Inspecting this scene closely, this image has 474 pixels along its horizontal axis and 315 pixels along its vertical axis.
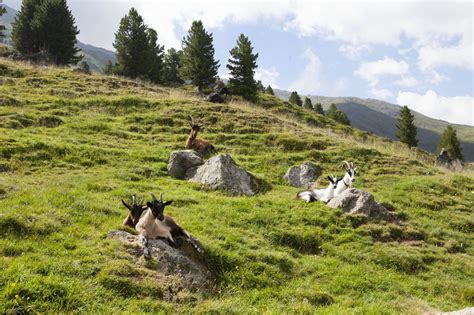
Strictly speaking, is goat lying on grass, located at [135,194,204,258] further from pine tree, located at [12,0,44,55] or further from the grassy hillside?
pine tree, located at [12,0,44,55]

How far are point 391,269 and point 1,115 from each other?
65.8 ft

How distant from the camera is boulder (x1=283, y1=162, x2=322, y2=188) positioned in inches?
728

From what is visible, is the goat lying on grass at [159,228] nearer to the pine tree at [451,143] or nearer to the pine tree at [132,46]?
the pine tree at [132,46]

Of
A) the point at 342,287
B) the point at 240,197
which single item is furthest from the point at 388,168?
the point at 342,287

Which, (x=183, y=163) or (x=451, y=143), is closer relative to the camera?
(x=183, y=163)

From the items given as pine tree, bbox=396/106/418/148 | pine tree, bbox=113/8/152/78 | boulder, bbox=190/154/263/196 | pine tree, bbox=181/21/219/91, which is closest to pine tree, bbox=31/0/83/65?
pine tree, bbox=113/8/152/78

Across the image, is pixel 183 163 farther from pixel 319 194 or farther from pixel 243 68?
pixel 243 68

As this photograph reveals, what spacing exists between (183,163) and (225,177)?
8.68ft

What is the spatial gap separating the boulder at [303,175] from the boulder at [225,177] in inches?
97.2

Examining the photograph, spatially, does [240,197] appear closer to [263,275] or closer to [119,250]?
[263,275]

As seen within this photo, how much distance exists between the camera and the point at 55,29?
4534 cm

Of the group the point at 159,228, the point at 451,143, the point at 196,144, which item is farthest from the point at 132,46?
the point at 451,143

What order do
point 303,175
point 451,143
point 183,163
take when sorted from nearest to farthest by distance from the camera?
point 183,163 → point 303,175 → point 451,143

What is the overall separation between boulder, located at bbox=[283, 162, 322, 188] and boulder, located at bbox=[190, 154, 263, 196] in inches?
97.2
